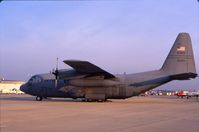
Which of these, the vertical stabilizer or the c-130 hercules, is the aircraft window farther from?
the vertical stabilizer

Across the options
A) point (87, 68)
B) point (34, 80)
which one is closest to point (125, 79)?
point (87, 68)

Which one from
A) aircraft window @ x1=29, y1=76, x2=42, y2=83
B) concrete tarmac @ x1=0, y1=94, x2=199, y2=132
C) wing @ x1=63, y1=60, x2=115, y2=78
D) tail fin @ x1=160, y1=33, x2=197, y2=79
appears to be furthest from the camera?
aircraft window @ x1=29, y1=76, x2=42, y2=83

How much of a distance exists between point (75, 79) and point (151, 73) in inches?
320

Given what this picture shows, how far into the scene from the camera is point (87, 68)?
3131 cm

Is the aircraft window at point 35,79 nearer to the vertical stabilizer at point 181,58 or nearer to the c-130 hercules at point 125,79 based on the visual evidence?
the c-130 hercules at point 125,79

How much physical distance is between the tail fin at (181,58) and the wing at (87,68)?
6.43m

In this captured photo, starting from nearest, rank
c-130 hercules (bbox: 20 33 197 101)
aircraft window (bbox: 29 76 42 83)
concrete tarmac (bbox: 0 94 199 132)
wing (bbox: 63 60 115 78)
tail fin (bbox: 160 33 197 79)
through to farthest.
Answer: concrete tarmac (bbox: 0 94 199 132) → wing (bbox: 63 60 115 78) → c-130 hercules (bbox: 20 33 197 101) → tail fin (bbox: 160 33 197 79) → aircraft window (bbox: 29 76 42 83)

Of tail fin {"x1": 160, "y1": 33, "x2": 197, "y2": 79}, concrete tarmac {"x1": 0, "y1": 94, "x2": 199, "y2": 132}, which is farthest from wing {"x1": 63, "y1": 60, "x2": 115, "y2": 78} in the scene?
concrete tarmac {"x1": 0, "y1": 94, "x2": 199, "y2": 132}

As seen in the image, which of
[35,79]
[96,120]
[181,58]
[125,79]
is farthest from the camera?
[35,79]

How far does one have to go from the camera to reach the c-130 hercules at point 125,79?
33312mm

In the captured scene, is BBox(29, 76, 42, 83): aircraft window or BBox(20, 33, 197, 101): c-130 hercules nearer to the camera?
BBox(20, 33, 197, 101): c-130 hercules

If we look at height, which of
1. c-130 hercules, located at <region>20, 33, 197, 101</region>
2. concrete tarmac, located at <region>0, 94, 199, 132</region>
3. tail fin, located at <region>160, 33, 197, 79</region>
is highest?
tail fin, located at <region>160, 33, 197, 79</region>

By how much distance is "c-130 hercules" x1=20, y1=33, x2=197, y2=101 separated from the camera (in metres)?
33.3

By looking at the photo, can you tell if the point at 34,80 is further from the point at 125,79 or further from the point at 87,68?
the point at 125,79
